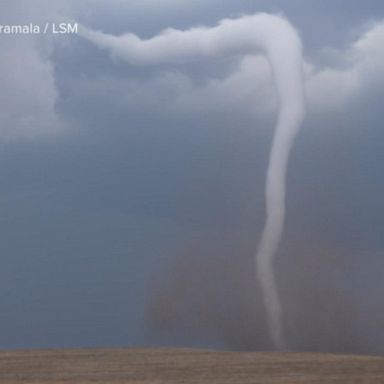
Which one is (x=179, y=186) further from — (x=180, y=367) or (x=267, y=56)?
(x=180, y=367)

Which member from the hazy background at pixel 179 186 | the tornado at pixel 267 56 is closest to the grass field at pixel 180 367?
the hazy background at pixel 179 186

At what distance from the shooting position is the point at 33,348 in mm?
3812

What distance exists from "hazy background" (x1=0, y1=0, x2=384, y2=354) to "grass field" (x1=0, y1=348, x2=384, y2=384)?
0.22ft

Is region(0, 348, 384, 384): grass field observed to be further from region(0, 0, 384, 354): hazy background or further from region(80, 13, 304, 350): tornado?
region(80, 13, 304, 350): tornado

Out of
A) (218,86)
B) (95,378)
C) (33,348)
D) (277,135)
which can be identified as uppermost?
(218,86)

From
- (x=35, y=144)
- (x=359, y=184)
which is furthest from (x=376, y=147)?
(x=35, y=144)

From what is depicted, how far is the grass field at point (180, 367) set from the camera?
354cm

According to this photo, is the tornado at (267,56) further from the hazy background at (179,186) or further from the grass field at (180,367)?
the grass field at (180,367)

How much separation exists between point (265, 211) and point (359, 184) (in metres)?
0.47

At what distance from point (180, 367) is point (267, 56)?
1501 mm

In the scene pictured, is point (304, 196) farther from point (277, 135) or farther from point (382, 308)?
point (382, 308)

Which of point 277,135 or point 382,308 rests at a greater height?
point 277,135

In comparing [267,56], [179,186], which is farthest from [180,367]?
[267,56]

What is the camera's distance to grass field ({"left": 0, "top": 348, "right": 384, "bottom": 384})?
354 centimetres
